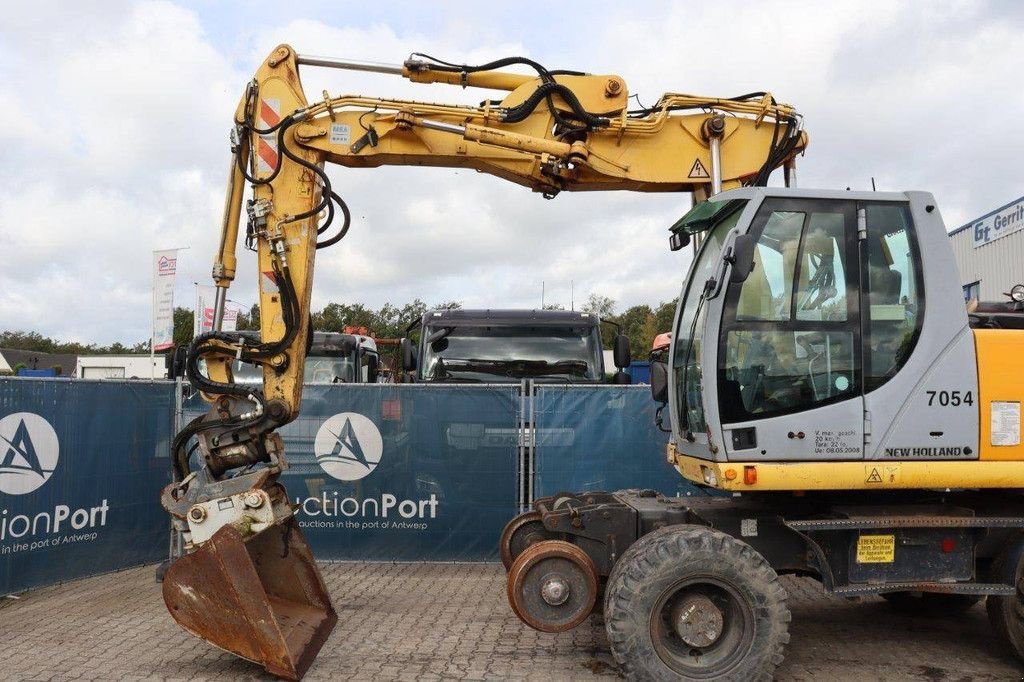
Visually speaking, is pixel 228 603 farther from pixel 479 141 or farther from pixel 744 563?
pixel 479 141

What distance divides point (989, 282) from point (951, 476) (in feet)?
56.8

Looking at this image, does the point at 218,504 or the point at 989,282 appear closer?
the point at 218,504

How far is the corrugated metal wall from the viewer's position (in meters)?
18.5

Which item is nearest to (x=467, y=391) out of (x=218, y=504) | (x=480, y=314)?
(x=480, y=314)

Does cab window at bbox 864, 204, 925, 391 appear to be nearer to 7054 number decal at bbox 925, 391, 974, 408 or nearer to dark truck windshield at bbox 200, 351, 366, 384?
7054 number decal at bbox 925, 391, 974, 408

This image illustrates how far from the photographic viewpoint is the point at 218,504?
5160 millimetres

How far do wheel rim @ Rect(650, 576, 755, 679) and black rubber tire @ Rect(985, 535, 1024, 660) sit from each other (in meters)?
1.70

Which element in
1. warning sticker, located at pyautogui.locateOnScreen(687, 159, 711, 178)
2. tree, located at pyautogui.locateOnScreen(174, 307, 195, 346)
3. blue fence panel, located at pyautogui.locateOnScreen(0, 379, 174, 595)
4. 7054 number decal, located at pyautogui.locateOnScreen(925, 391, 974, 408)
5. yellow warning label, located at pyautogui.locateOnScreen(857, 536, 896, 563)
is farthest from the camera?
tree, located at pyautogui.locateOnScreen(174, 307, 195, 346)

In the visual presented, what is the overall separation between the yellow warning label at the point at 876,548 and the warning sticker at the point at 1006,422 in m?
0.84

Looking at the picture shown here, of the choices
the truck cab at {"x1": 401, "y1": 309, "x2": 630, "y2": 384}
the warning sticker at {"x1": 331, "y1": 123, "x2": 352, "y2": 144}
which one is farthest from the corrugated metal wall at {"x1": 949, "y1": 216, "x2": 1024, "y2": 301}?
the warning sticker at {"x1": 331, "y1": 123, "x2": 352, "y2": 144}

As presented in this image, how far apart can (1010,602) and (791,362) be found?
207 cm

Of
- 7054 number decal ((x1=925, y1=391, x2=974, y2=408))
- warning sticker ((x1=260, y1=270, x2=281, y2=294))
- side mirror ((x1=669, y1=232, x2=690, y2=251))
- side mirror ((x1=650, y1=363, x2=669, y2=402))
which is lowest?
7054 number decal ((x1=925, y1=391, x2=974, y2=408))

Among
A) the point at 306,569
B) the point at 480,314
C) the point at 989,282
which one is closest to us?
the point at 306,569

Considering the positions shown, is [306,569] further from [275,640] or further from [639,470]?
[639,470]
